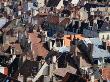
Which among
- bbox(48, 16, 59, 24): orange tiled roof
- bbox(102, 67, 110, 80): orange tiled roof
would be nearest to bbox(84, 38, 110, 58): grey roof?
bbox(102, 67, 110, 80): orange tiled roof

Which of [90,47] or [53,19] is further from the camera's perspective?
[53,19]

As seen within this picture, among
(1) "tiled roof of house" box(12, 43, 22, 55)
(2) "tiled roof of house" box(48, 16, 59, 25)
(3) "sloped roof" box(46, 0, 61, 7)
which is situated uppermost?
(1) "tiled roof of house" box(12, 43, 22, 55)

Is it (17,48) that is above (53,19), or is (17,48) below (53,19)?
above

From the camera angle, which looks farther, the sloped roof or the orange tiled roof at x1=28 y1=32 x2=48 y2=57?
the sloped roof

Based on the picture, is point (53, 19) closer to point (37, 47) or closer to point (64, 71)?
point (37, 47)

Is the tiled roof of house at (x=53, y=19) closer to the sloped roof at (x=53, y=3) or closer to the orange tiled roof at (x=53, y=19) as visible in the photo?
the orange tiled roof at (x=53, y=19)

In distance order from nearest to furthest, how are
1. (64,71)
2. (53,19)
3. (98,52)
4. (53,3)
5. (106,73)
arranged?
(106,73) < (64,71) < (98,52) < (53,19) < (53,3)

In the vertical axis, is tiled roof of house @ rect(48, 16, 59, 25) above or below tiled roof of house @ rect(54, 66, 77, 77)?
below

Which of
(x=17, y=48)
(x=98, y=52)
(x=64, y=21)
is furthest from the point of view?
(x=64, y=21)

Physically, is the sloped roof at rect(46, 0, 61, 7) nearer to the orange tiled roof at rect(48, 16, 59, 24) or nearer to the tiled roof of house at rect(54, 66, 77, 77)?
the orange tiled roof at rect(48, 16, 59, 24)

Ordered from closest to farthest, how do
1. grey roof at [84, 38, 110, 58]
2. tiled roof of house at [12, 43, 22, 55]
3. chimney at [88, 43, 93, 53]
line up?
chimney at [88, 43, 93, 53]
grey roof at [84, 38, 110, 58]
tiled roof of house at [12, 43, 22, 55]

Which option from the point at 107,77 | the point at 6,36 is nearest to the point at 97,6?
the point at 6,36

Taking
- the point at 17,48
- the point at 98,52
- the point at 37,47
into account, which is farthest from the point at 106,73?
the point at 17,48
